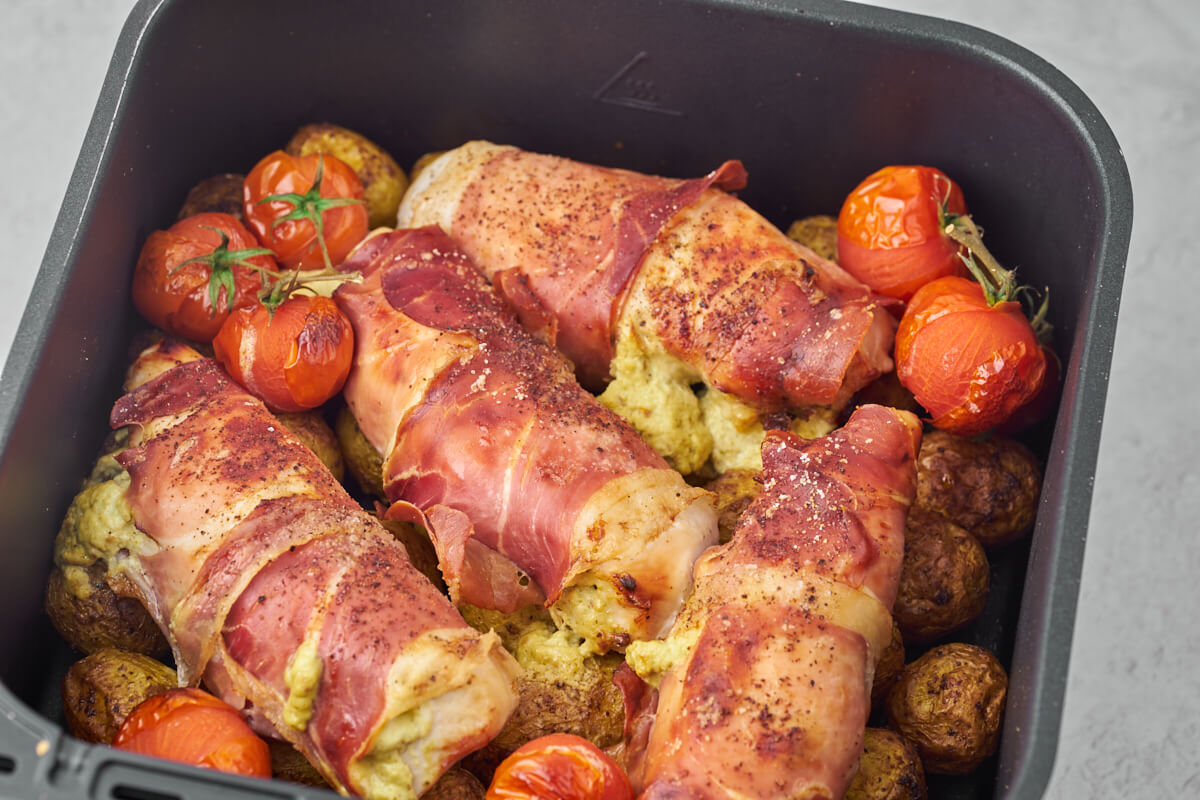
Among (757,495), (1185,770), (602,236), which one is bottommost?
(1185,770)

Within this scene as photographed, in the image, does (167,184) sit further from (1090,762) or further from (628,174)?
(1090,762)

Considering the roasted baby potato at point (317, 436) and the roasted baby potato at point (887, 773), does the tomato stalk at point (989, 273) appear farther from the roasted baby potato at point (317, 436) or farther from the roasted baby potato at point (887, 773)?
the roasted baby potato at point (317, 436)

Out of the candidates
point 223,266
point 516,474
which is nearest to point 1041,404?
point 516,474

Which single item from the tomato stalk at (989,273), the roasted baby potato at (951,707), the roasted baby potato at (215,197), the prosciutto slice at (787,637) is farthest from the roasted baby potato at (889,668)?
the roasted baby potato at (215,197)

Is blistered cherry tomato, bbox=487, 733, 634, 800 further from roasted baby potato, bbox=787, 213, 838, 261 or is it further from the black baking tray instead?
roasted baby potato, bbox=787, 213, 838, 261

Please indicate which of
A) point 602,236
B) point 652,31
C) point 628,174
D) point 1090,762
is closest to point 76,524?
point 602,236
